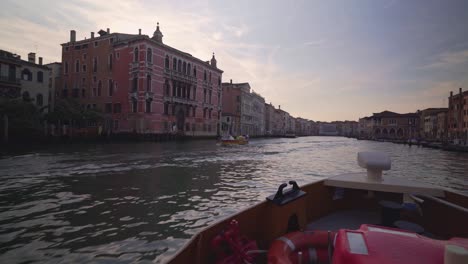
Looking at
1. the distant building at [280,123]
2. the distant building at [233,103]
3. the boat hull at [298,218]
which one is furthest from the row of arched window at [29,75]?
the distant building at [280,123]

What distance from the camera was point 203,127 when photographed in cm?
4819

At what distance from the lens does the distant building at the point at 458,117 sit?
52438mm

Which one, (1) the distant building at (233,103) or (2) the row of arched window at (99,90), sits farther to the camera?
(1) the distant building at (233,103)

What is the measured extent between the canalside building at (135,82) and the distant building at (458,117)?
51.1 meters

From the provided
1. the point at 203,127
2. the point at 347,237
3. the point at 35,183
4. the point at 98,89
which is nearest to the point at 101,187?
the point at 35,183

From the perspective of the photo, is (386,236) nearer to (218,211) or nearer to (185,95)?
(218,211)

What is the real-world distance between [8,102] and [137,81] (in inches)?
592

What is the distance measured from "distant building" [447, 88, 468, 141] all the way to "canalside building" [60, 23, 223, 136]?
5111cm

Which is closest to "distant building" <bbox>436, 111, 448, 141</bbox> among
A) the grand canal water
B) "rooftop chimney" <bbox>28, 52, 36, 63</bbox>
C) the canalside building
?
the canalside building

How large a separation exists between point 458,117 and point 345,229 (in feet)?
227

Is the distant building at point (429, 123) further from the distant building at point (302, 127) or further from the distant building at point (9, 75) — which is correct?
the distant building at point (9, 75)

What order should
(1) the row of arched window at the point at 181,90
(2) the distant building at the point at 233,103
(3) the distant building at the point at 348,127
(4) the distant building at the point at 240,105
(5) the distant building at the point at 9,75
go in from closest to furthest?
(5) the distant building at the point at 9,75
(1) the row of arched window at the point at 181,90
(2) the distant building at the point at 233,103
(4) the distant building at the point at 240,105
(3) the distant building at the point at 348,127

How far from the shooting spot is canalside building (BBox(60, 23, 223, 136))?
36.4 m

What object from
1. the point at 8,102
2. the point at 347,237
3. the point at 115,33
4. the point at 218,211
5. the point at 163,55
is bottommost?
the point at 218,211
